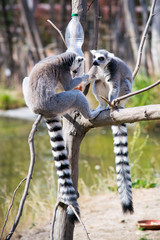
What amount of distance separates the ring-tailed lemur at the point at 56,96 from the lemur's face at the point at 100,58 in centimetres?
34

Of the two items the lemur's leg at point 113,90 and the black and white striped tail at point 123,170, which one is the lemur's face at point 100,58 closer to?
the lemur's leg at point 113,90

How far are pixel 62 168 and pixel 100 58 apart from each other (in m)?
1.19

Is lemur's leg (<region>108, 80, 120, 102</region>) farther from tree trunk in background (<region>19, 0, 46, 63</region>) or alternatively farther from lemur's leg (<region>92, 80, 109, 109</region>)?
tree trunk in background (<region>19, 0, 46, 63</region>)

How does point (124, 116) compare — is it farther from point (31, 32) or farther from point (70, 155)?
point (31, 32)

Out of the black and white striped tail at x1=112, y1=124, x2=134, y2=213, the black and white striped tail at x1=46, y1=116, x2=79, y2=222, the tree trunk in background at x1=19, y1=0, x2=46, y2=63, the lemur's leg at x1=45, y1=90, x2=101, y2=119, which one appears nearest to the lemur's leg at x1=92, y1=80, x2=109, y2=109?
the black and white striped tail at x1=112, y1=124, x2=134, y2=213

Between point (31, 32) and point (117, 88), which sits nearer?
point (117, 88)

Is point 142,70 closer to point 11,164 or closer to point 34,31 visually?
point 11,164

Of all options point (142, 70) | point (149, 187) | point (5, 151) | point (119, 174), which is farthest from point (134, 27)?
point (119, 174)

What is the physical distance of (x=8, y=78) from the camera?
16.8 metres

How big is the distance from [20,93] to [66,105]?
12552mm

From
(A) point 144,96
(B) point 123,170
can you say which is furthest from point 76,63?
(A) point 144,96

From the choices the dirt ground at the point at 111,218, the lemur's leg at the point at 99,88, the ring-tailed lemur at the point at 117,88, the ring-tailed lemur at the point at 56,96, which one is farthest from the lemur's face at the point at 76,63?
the dirt ground at the point at 111,218

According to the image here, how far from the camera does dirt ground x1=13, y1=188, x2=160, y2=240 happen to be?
3.82 meters

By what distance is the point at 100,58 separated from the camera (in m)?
3.31
